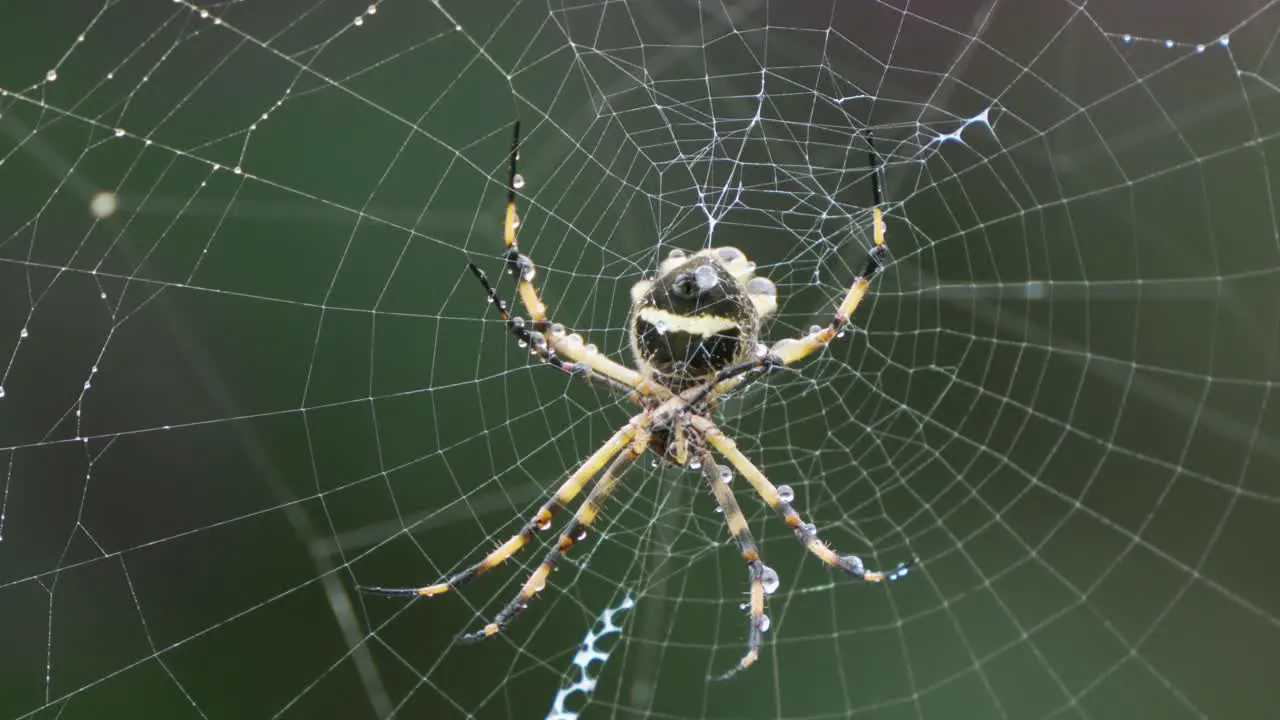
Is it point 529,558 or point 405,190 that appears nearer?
point 529,558

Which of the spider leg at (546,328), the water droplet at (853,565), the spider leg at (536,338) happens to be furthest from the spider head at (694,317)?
the water droplet at (853,565)

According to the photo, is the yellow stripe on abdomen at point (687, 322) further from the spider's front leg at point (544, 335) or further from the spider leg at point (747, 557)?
the spider leg at point (747, 557)

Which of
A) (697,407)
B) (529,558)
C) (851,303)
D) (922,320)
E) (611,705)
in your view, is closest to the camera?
(851,303)

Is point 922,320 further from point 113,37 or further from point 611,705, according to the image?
point 113,37

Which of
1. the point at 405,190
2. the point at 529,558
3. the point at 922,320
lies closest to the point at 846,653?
the point at 922,320

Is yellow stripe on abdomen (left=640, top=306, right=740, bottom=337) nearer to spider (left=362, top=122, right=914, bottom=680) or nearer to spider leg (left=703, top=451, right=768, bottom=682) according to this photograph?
spider (left=362, top=122, right=914, bottom=680)

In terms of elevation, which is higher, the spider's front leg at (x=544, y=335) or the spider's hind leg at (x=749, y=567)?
the spider's front leg at (x=544, y=335)

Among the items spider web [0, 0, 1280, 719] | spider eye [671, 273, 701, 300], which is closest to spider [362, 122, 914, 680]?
spider eye [671, 273, 701, 300]

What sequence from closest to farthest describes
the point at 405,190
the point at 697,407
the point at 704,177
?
the point at 697,407
the point at 704,177
the point at 405,190
